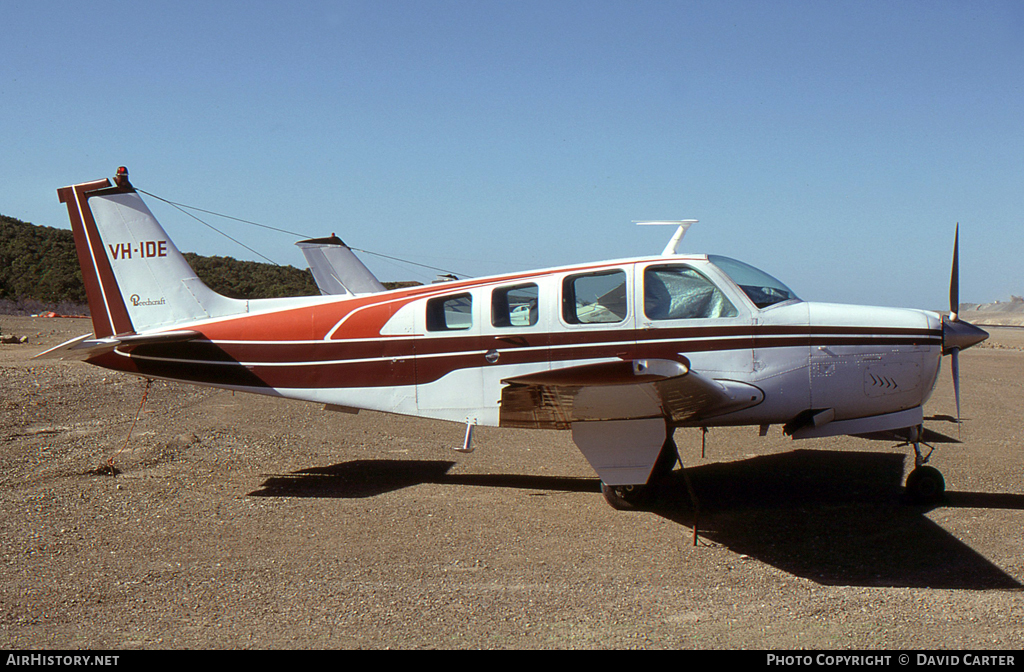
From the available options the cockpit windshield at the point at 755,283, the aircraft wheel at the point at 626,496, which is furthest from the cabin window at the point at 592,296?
the aircraft wheel at the point at 626,496

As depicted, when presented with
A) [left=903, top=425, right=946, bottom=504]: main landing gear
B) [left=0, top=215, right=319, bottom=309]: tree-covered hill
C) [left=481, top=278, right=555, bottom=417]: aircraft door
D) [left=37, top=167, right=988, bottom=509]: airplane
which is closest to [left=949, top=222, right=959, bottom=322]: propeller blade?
[left=37, top=167, right=988, bottom=509]: airplane

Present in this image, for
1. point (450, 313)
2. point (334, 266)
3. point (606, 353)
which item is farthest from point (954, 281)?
point (334, 266)

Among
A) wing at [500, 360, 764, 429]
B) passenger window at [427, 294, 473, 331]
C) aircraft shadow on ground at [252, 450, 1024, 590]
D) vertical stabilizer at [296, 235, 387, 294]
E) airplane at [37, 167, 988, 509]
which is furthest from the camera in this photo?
vertical stabilizer at [296, 235, 387, 294]

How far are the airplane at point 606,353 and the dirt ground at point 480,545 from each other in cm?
78

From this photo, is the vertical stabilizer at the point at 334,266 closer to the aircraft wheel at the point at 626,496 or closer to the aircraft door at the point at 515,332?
the aircraft door at the point at 515,332

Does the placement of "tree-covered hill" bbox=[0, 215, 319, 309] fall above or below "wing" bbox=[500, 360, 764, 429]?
above

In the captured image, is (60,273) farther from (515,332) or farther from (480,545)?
(480,545)

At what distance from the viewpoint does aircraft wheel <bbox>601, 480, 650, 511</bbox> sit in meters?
6.85

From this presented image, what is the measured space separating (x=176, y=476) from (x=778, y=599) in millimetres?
6442

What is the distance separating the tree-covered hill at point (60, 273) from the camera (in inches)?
1832

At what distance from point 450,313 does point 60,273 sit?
53.5m

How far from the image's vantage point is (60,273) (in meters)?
50.0

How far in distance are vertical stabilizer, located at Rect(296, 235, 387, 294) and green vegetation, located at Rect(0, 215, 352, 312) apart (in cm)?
2478

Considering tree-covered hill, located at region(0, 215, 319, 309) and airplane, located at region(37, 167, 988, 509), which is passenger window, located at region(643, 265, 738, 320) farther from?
tree-covered hill, located at region(0, 215, 319, 309)
